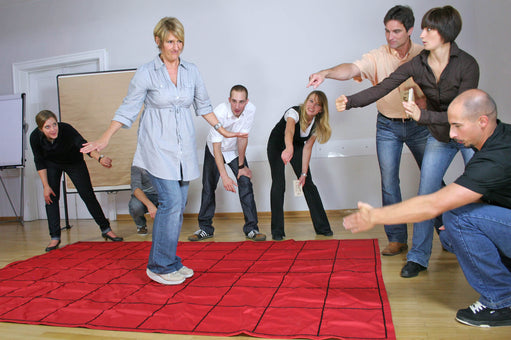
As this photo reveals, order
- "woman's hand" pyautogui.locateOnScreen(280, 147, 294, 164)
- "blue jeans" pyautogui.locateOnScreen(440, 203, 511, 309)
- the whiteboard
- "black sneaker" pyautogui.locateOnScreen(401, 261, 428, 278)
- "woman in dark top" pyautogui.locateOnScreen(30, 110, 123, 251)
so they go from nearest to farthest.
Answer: "blue jeans" pyautogui.locateOnScreen(440, 203, 511, 309), "black sneaker" pyautogui.locateOnScreen(401, 261, 428, 278), "woman's hand" pyautogui.locateOnScreen(280, 147, 294, 164), "woman in dark top" pyautogui.locateOnScreen(30, 110, 123, 251), the whiteboard

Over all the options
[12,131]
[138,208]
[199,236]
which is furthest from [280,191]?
[12,131]

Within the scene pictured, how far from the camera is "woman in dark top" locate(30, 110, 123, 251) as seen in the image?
342 cm

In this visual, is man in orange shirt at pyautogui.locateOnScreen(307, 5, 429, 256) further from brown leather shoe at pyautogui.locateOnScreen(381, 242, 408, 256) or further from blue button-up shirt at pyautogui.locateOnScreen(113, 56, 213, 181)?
blue button-up shirt at pyautogui.locateOnScreen(113, 56, 213, 181)

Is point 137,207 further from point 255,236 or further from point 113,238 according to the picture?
point 255,236

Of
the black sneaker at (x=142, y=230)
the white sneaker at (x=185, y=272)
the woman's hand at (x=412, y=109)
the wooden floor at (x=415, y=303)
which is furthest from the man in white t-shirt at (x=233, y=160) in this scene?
the woman's hand at (x=412, y=109)

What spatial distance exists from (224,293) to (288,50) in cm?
303

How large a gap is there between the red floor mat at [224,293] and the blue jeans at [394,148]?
1.16 feet

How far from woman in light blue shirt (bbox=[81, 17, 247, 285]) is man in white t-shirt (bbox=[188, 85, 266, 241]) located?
35.7 inches

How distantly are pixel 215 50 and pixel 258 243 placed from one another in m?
2.41

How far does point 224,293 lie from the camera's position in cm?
207

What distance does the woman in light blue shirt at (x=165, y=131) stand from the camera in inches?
86.8

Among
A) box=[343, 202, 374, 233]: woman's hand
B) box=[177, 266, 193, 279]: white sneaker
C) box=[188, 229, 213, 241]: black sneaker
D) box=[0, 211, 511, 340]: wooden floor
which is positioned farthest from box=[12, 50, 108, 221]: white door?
box=[343, 202, 374, 233]: woman's hand

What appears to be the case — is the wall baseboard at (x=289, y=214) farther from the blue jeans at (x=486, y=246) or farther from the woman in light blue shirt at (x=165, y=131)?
the blue jeans at (x=486, y=246)

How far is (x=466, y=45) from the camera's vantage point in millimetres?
3926
